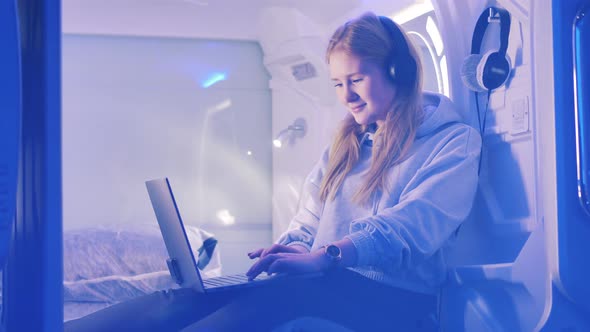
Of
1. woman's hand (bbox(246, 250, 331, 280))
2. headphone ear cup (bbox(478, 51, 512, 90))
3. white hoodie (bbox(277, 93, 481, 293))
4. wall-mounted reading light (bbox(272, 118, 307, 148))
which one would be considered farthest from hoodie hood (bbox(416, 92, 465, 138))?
wall-mounted reading light (bbox(272, 118, 307, 148))

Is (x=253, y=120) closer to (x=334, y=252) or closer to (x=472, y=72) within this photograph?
(x=472, y=72)

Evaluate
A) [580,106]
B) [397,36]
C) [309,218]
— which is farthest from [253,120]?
[580,106]

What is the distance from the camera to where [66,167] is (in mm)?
3277

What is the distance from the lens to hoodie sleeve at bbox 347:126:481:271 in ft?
4.74

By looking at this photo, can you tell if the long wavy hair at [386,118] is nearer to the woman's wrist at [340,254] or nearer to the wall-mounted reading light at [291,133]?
the woman's wrist at [340,254]

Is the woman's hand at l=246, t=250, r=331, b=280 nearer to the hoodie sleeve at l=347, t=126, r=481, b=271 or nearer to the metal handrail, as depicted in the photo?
the hoodie sleeve at l=347, t=126, r=481, b=271

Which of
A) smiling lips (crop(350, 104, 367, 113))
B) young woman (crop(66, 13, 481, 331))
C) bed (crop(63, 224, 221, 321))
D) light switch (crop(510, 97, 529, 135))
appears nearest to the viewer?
young woman (crop(66, 13, 481, 331))

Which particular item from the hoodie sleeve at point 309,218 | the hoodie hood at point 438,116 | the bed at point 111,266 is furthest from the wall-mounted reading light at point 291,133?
the hoodie hood at point 438,116

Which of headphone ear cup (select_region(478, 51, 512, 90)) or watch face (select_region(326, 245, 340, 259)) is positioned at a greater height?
headphone ear cup (select_region(478, 51, 512, 90))

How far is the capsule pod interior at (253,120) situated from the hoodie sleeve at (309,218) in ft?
1.23

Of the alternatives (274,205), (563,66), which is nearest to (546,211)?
(563,66)

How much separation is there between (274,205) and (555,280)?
2.18 metres

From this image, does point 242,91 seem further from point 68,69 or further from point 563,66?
point 563,66

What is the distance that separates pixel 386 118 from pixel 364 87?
105 millimetres
